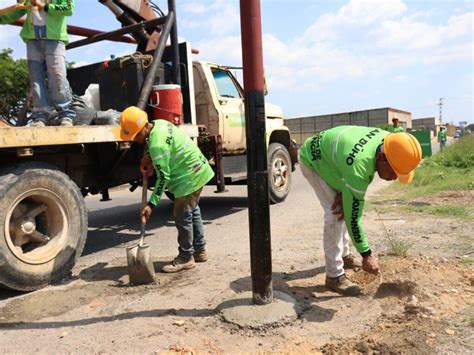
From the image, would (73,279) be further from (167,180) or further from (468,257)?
(468,257)

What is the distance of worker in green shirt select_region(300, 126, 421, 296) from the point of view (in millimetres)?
3344

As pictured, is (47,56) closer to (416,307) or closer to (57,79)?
(57,79)

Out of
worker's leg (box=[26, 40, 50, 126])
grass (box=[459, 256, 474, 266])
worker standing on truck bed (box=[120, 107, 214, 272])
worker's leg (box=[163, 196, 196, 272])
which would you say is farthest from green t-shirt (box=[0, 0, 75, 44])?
grass (box=[459, 256, 474, 266])

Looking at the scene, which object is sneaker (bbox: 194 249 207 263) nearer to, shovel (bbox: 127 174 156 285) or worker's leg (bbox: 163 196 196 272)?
worker's leg (bbox: 163 196 196 272)

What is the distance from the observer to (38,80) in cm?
504

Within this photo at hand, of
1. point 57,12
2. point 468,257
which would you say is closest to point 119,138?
point 57,12

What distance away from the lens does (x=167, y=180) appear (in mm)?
4328

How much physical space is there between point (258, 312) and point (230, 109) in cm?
495

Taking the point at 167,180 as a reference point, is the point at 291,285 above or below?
below

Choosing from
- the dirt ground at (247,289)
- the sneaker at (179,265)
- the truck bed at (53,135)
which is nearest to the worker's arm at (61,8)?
the truck bed at (53,135)

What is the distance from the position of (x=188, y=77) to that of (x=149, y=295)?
3.53 metres

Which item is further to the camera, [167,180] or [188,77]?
[188,77]

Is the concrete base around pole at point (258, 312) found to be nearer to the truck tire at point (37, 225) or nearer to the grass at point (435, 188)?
the truck tire at point (37, 225)

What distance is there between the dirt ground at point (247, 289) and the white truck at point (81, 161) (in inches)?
14.7
